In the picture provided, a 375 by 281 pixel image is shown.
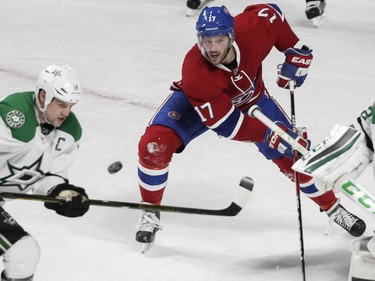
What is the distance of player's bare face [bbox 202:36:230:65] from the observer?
372cm

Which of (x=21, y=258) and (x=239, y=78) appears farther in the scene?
(x=239, y=78)

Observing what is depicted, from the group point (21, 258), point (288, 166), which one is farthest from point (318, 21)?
point (21, 258)

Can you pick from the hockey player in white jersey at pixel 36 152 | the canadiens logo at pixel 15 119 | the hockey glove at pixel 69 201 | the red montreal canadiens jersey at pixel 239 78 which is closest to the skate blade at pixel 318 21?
the red montreal canadiens jersey at pixel 239 78

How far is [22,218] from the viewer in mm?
4047

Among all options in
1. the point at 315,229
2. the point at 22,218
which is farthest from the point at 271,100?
the point at 22,218

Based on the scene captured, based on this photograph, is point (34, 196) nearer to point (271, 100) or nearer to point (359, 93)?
point (271, 100)

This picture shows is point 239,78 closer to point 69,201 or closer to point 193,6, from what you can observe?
point 69,201

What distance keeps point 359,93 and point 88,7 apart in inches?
95.8

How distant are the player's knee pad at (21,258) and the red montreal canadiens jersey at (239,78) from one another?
990 mm

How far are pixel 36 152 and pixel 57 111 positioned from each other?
5.8 inches

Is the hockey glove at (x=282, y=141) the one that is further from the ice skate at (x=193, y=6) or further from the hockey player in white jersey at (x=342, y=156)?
the ice skate at (x=193, y=6)

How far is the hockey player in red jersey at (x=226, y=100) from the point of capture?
376cm

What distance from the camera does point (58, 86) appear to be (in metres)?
3.14

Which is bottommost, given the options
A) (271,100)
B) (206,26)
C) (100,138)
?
(100,138)
